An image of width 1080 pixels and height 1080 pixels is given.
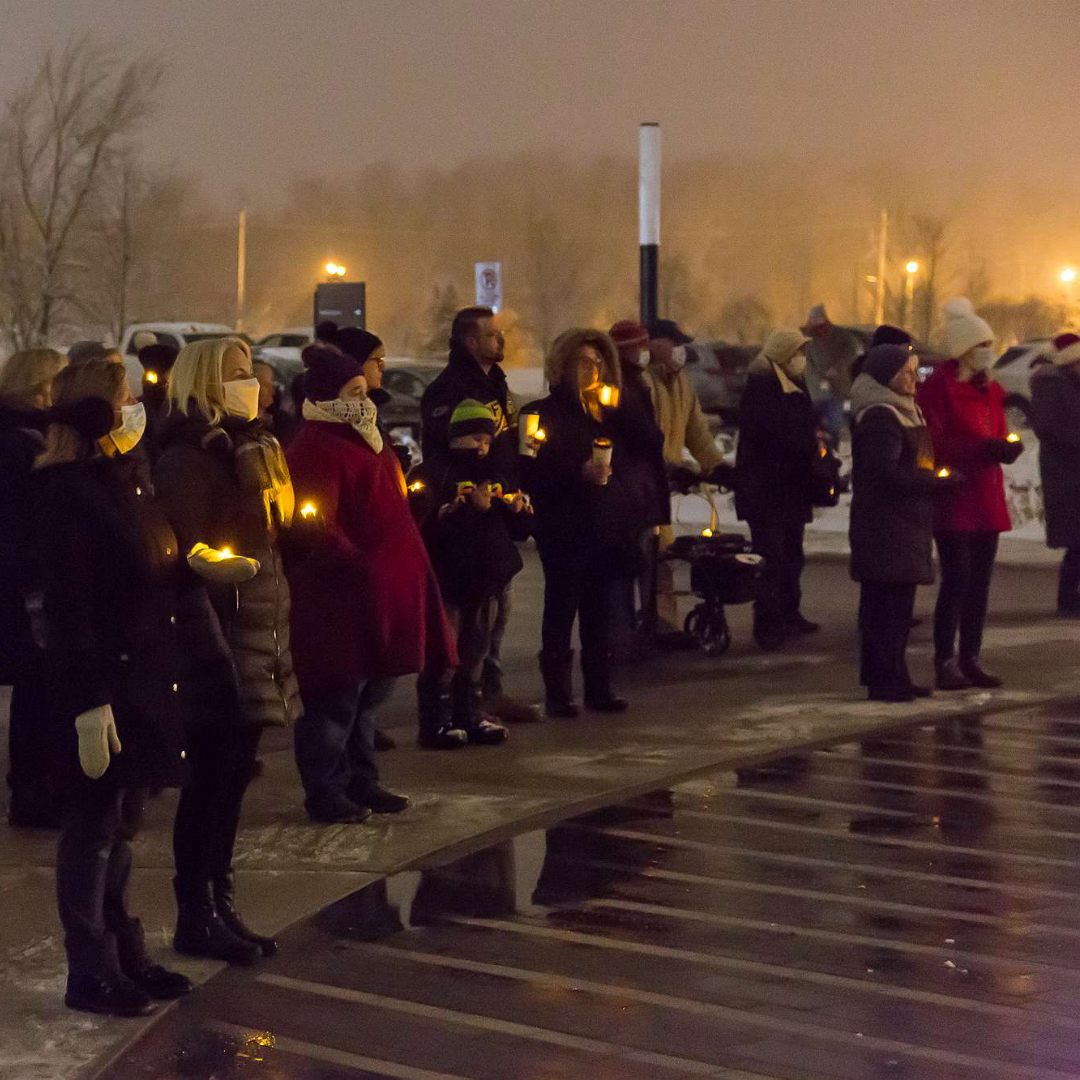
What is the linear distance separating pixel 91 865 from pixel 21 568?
2.42 metres

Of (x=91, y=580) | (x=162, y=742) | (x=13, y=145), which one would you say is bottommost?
(x=162, y=742)

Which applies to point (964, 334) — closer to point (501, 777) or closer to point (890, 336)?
point (890, 336)

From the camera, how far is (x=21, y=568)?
8.11 meters

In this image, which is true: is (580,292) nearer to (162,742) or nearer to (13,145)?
(13,145)

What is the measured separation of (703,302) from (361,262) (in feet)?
61.2

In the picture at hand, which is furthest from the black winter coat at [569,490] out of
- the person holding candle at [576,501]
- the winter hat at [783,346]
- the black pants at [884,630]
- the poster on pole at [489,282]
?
the poster on pole at [489,282]

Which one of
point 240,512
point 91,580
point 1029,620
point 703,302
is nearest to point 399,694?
point 1029,620

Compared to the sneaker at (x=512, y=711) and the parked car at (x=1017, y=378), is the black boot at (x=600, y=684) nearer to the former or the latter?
the sneaker at (x=512, y=711)

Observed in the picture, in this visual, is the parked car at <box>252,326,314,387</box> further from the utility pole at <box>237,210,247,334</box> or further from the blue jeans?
the blue jeans

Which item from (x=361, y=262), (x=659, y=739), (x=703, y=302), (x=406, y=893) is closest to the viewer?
(x=406, y=893)

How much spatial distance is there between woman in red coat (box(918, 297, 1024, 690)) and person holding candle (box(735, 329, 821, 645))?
Result: 1.53 metres

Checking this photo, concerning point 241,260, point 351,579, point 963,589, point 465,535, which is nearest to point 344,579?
point 351,579

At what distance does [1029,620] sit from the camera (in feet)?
49.1

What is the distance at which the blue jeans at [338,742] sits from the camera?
326 inches
